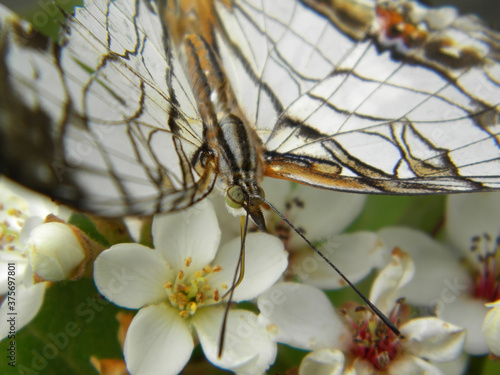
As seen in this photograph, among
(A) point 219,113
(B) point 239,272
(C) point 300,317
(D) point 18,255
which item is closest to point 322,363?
(C) point 300,317

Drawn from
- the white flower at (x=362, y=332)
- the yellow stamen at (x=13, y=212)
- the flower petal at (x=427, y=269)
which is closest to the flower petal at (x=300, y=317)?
the white flower at (x=362, y=332)

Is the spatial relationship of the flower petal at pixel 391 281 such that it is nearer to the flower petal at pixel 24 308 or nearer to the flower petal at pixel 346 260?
the flower petal at pixel 346 260

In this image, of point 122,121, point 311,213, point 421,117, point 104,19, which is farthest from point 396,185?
point 104,19

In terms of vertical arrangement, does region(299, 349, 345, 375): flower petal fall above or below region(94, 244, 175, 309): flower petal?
above

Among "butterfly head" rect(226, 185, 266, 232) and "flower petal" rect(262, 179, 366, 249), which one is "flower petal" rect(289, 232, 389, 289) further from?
"butterfly head" rect(226, 185, 266, 232)

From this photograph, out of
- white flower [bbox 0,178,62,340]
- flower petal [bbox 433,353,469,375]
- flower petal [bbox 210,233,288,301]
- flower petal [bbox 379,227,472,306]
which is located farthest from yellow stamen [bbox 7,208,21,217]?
flower petal [bbox 433,353,469,375]

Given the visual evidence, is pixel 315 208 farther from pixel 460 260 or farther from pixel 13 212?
pixel 13 212
